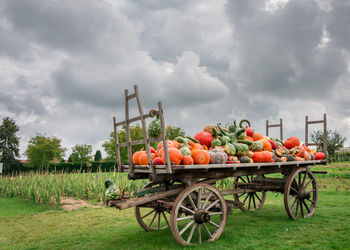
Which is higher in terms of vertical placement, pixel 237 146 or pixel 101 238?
pixel 237 146

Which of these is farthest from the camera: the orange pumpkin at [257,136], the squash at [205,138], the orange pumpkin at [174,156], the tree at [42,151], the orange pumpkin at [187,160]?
the tree at [42,151]

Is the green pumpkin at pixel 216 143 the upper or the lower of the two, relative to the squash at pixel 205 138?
lower

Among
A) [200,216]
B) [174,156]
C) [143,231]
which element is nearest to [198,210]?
[200,216]

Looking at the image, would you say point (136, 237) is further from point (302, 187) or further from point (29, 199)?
point (29, 199)

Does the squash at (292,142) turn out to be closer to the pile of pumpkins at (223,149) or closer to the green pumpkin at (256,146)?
the pile of pumpkins at (223,149)

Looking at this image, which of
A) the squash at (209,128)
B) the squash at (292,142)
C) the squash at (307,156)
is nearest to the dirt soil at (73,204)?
the squash at (209,128)

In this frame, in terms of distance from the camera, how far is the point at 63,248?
4688 mm

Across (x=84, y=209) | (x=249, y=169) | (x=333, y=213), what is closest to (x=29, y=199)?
(x=84, y=209)

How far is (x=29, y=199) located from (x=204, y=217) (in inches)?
306

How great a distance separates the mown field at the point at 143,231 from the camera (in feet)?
14.8

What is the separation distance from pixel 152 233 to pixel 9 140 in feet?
120

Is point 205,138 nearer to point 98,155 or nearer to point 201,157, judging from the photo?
point 201,157

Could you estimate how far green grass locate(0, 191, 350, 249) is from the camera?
14.8 feet

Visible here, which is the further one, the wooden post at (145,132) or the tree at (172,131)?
the tree at (172,131)
